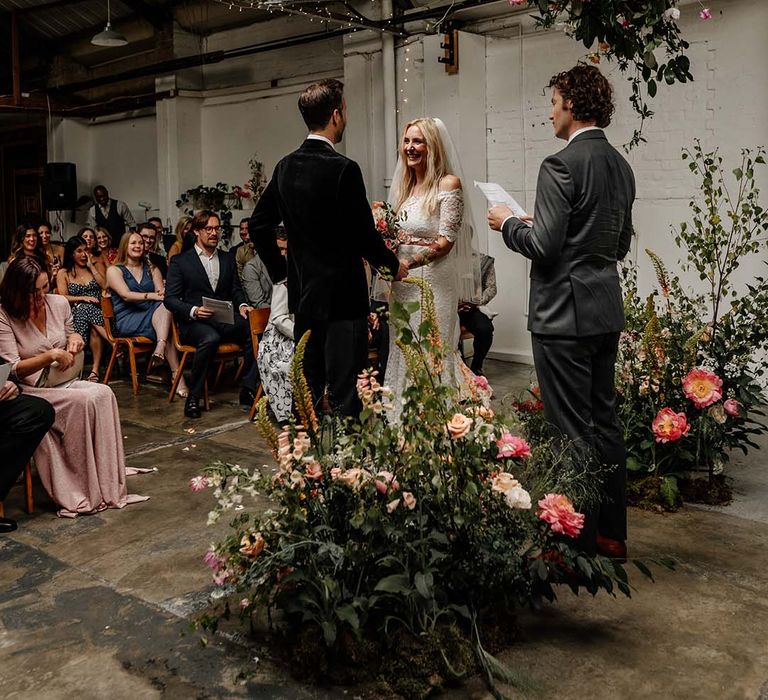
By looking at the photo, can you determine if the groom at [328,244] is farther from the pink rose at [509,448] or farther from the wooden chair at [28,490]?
the wooden chair at [28,490]

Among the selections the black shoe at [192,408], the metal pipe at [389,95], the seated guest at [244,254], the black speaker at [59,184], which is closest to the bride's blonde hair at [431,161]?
the black shoe at [192,408]

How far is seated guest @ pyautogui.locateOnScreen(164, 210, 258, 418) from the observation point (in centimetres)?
652

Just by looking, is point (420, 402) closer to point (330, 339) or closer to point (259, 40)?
point (330, 339)

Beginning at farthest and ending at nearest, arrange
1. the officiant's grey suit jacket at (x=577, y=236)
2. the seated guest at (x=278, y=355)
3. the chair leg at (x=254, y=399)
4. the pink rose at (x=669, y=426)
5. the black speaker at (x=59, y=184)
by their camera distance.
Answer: the black speaker at (x=59, y=184) < the chair leg at (x=254, y=399) < the seated guest at (x=278, y=355) < the pink rose at (x=669, y=426) < the officiant's grey suit jacket at (x=577, y=236)

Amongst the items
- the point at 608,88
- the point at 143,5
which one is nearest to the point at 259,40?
the point at 143,5

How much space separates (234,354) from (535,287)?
13.0 feet

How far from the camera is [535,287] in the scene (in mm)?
3275

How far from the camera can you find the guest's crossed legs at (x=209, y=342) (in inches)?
254

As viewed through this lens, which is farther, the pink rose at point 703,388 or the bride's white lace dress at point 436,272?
the bride's white lace dress at point 436,272

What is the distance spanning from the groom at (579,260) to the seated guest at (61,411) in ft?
7.36

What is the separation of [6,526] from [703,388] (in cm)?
325

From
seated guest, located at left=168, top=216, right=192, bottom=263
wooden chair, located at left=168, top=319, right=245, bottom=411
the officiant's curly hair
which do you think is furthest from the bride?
seated guest, located at left=168, top=216, right=192, bottom=263

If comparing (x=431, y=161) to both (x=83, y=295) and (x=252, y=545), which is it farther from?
(x=83, y=295)

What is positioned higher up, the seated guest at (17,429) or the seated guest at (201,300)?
the seated guest at (201,300)
